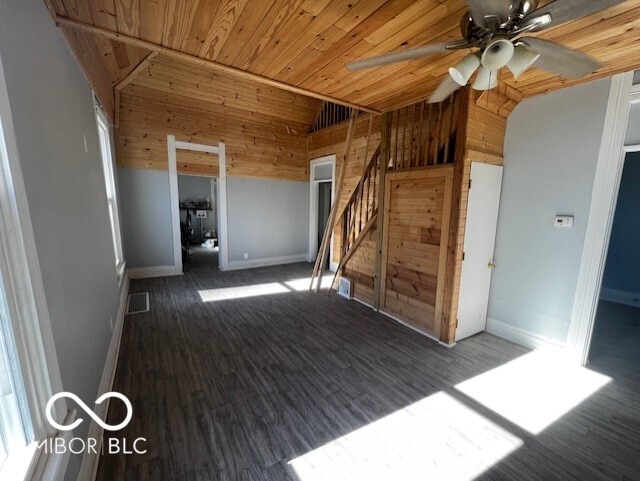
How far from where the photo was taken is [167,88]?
15.0 feet

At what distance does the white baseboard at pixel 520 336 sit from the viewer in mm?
2750

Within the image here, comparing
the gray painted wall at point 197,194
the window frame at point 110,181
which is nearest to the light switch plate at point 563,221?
the window frame at point 110,181

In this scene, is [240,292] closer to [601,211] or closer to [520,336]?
[520,336]

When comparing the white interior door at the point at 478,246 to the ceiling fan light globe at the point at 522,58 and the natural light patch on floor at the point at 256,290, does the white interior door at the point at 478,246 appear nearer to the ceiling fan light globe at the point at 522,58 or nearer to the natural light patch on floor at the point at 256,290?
the ceiling fan light globe at the point at 522,58

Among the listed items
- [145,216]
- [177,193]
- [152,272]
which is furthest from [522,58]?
[152,272]

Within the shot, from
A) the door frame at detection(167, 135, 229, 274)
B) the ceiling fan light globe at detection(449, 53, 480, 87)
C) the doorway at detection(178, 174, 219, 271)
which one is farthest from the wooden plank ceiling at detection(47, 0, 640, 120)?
the doorway at detection(178, 174, 219, 271)

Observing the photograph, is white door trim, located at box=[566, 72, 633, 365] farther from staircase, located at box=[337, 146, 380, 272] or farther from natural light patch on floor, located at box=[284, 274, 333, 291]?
natural light patch on floor, located at box=[284, 274, 333, 291]

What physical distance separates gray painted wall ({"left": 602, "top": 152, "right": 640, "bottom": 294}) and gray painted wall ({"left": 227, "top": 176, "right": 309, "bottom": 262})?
5.68 m

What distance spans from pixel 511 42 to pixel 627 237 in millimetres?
4809

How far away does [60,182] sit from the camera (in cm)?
150

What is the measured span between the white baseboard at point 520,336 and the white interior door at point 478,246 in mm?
129

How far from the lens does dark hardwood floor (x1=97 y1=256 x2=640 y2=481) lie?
1.53m

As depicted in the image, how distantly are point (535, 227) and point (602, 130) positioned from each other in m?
1.00

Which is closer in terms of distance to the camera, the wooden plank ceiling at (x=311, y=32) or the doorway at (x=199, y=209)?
the wooden plank ceiling at (x=311, y=32)
